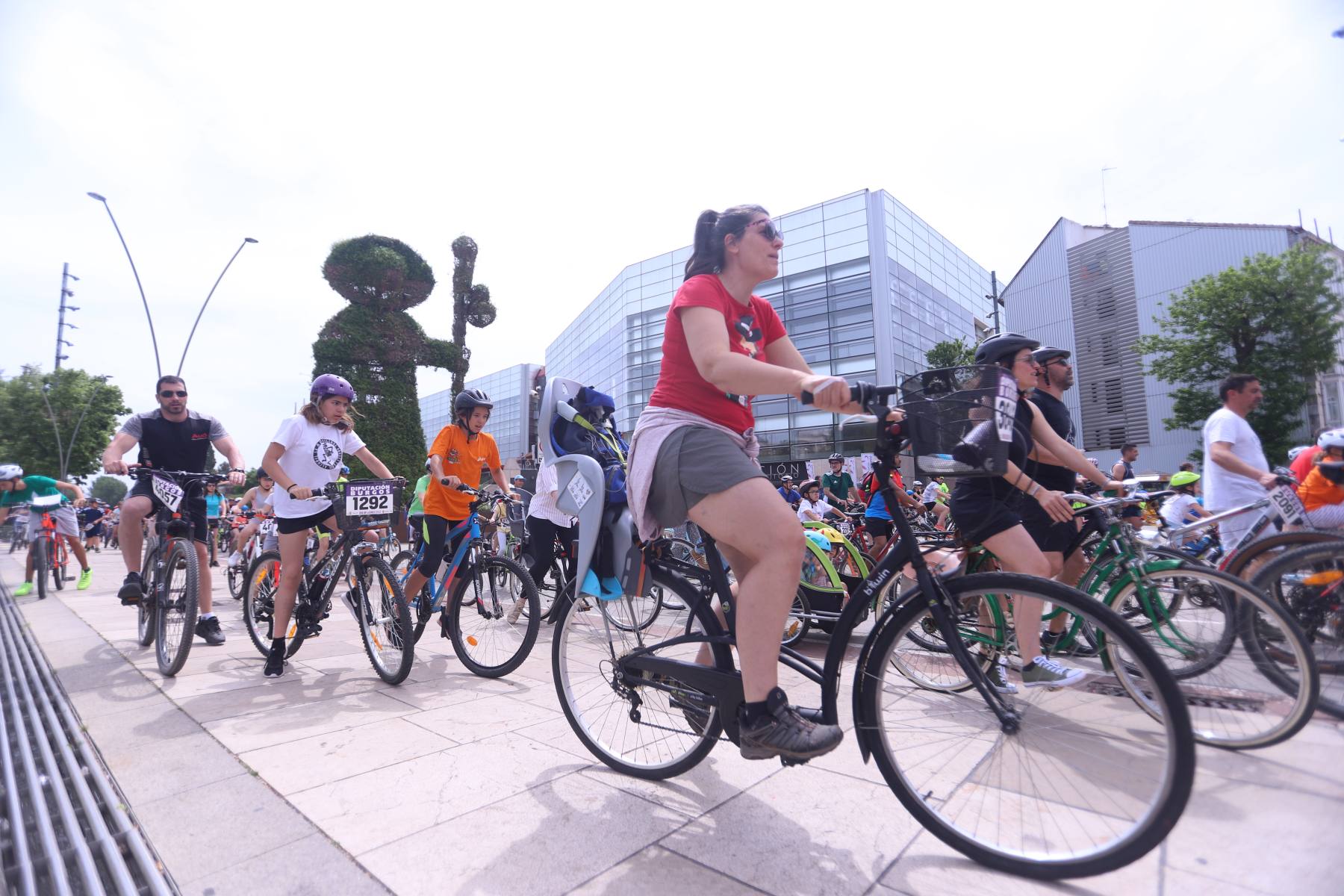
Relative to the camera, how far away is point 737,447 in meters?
2.19

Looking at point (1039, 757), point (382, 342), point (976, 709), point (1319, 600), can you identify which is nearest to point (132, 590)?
point (976, 709)

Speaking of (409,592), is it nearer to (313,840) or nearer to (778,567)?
(313,840)

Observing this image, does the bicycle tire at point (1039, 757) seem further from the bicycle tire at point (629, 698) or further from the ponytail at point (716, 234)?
the ponytail at point (716, 234)

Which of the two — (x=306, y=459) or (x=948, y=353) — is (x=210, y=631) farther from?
(x=948, y=353)

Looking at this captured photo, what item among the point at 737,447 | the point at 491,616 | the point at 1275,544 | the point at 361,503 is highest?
the point at 737,447

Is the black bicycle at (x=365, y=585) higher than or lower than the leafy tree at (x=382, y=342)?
lower

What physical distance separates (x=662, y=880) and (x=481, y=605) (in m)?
2.86

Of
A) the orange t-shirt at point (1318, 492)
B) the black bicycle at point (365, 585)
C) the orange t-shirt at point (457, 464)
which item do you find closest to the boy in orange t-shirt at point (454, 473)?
the orange t-shirt at point (457, 464)

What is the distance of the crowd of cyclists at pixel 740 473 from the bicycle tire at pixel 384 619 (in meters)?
0.49

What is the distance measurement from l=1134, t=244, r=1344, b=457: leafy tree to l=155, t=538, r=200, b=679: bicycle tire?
2809cm

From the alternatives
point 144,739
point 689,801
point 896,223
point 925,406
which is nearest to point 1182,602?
point 925,406

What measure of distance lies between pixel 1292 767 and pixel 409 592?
466 centimetres

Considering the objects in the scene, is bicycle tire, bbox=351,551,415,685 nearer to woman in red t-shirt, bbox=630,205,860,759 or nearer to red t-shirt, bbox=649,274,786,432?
woman in red t-shirt, bbox=630,205,860,759

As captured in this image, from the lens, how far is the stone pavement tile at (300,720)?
2932 mm
